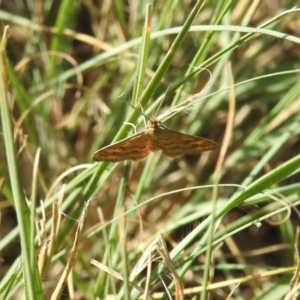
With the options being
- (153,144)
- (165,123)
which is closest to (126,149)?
(153,144)

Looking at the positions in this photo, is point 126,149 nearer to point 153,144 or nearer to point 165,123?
point 153,144

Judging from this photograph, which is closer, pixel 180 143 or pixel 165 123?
pixel 180 143

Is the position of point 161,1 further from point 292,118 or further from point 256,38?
point 292,118

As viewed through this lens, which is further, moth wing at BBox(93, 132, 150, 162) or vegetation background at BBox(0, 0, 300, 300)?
vegetation background at BBox(0, 0, 300, 300)

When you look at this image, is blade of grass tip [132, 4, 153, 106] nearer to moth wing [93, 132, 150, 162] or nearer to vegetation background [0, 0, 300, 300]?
moth wing [93, 132, 150, 162]

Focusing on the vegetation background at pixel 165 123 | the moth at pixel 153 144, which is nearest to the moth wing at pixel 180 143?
the moth at pixel 153 144

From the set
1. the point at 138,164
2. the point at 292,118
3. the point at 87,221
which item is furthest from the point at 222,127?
the point at 87,221

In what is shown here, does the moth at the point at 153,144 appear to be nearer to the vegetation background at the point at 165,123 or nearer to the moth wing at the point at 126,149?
the moth wing at the point at 126,149

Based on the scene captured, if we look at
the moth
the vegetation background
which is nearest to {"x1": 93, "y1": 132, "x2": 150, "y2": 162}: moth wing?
the moth
